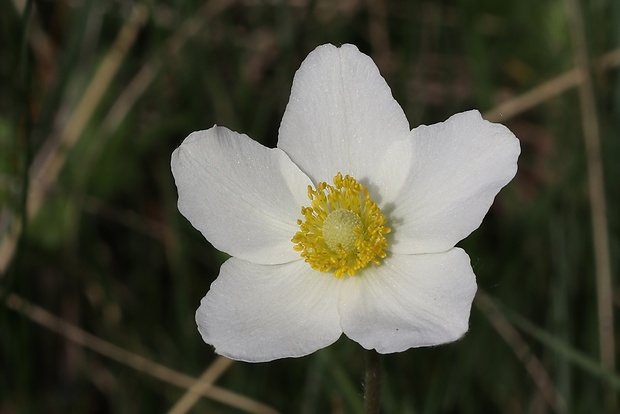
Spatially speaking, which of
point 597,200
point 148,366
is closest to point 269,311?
point 148,366

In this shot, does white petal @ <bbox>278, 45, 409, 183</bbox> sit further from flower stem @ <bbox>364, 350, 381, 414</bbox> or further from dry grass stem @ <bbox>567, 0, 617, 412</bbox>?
dry grass stem @ <bbox>567, 0, 617, 412</bbox>

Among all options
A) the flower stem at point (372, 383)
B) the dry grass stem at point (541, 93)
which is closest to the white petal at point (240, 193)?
Answer: the flower stem at point (372, 383)

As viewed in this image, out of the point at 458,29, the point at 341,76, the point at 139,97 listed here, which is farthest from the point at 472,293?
the point at 458,29

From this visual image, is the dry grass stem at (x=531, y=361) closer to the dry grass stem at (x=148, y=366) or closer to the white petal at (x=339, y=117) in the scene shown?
the dry grass stem at (x=148, y=366)

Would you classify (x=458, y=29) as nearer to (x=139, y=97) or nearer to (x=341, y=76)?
(x=139, y=97)

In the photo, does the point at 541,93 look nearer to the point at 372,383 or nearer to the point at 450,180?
the point at 450,180

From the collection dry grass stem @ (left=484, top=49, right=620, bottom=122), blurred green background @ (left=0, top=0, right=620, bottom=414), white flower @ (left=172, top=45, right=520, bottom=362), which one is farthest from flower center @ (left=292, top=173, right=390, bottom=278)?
dry grass stem @ (left=484, top=49, right=620, bottom=122)
